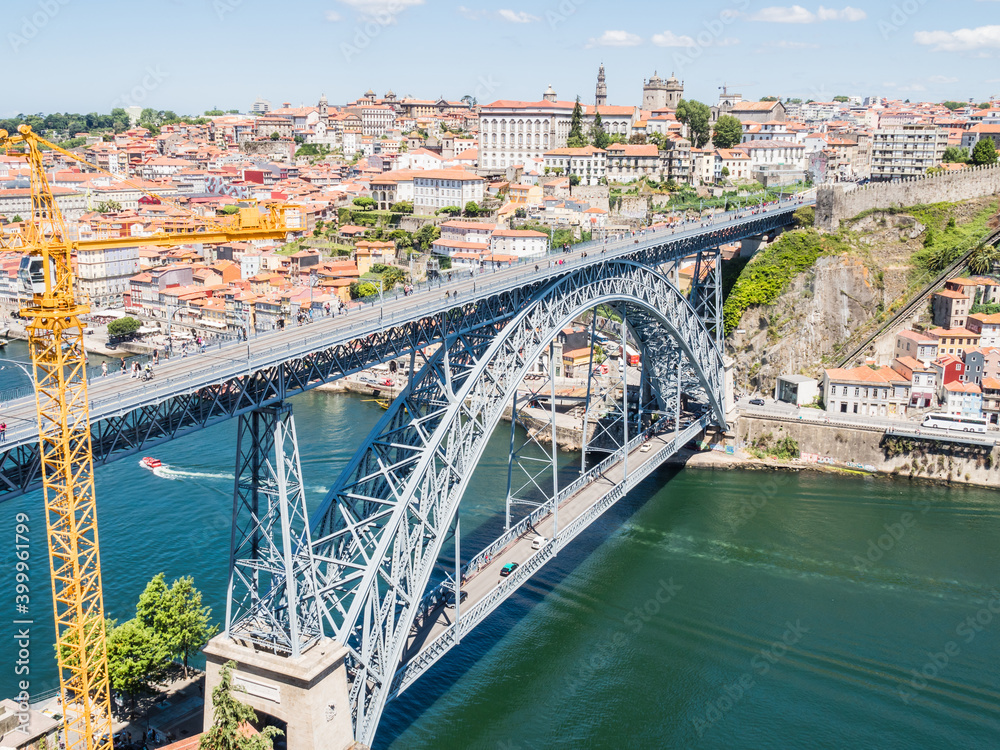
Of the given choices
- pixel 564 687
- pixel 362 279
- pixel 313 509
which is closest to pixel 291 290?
pixel 362 279

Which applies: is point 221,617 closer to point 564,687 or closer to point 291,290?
point 564,687

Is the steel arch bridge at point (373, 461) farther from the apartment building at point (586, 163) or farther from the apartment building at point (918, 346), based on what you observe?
the apartment building at point (586, 163)

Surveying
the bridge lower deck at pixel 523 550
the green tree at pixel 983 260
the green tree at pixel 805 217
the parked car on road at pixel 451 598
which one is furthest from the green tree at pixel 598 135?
the parked car on road at pixel 451 598

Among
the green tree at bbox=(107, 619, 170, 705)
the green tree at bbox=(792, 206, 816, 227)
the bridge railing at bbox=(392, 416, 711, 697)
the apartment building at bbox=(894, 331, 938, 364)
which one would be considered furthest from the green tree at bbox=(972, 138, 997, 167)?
the green tree at bbox=(107, 619, 170, 705)

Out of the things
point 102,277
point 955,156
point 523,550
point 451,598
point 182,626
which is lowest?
point 451,598

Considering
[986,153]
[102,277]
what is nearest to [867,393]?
[986,153]

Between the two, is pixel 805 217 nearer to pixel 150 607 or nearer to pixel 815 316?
pixel 815 316
